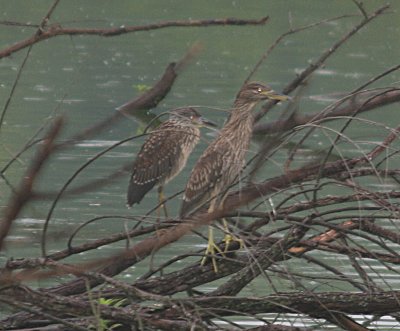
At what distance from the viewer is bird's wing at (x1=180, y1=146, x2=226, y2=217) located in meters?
6.08

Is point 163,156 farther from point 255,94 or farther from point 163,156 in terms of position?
point 255,94

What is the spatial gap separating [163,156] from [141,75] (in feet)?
27.3

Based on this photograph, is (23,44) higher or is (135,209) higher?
(23,44)

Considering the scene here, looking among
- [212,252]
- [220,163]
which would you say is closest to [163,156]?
[220,163]

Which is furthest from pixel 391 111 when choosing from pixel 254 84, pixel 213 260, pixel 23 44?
pixel 23 44

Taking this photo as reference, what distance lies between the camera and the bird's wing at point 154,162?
830 centimetres

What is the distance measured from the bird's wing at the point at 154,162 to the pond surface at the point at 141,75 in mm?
339

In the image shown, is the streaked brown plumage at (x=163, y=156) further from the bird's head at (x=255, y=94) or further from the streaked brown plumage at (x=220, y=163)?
the streaked brown plumage at (x=220, y=163)

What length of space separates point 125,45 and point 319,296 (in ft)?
47.3

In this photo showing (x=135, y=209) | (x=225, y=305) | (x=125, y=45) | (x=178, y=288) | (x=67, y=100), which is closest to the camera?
(x=225, y=305)

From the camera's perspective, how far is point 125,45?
1923cm

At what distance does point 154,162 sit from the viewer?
8.37 metres

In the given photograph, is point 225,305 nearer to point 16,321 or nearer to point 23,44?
point 16,321

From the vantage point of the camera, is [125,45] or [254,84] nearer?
[254,84]
